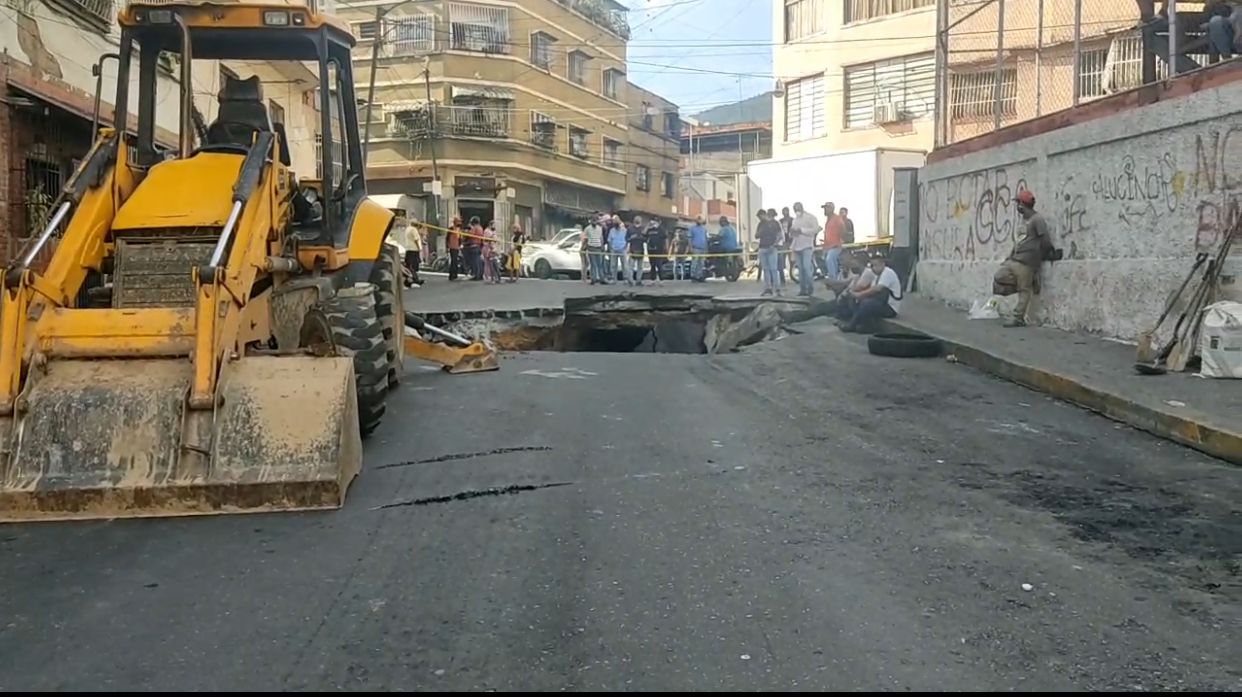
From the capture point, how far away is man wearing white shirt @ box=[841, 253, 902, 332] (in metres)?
15.0

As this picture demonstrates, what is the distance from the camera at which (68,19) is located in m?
14.9

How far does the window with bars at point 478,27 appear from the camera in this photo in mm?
42625

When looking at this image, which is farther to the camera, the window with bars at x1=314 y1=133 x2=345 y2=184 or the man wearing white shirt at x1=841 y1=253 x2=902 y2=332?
the man wearing white shirt at x1=841 y1=253 x2=902 y2=332

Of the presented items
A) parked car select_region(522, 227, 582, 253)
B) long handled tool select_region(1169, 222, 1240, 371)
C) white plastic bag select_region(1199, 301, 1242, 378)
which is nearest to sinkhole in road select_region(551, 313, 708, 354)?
long handled tool select_region(1169, 222, 1240, 371)

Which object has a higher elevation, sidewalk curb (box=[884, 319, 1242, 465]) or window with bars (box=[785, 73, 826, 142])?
window with bars (box=[785, 73, 826, 142])

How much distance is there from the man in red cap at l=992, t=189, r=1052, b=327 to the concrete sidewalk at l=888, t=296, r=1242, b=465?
0.45 m

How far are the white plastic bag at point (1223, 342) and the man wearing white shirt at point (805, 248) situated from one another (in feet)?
35.0

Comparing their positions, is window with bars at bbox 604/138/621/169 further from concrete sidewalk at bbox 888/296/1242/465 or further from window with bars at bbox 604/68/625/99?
concrete sidewalk at bbox 888/296/1242/465

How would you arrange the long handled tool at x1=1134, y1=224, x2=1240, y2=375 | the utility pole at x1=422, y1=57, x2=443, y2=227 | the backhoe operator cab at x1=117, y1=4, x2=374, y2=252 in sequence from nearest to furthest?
the backhoe operator cab at x1=117, y1=4, x2=374, y2=252, the long handled tool at x1=1134, y1=224, x2=1240, y2=375, the utility pole at x1=422, y1=57, x2=443, y2=227

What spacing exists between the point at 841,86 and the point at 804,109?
198 cm

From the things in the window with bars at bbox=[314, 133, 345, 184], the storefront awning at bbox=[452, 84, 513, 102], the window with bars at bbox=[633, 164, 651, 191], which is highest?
the storefront awning at bbox=[452, 84, 513, 102]

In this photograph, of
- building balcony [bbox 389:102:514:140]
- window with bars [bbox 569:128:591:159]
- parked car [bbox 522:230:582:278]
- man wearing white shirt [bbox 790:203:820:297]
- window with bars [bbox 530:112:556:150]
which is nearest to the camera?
man wearing white shirt [bbox 790:203:820:297]

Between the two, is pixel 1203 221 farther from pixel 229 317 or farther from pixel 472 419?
pixel 229 317

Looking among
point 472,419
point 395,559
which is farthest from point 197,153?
point 395,559
